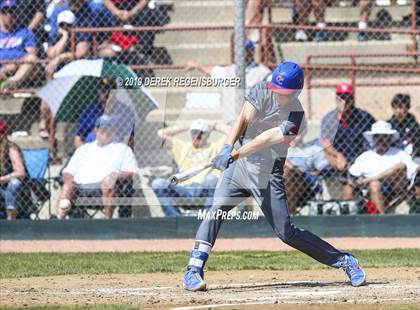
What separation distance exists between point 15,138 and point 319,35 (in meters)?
4.91

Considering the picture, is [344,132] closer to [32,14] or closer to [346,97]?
[346,97]

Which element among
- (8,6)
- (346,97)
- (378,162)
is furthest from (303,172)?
(8,6)

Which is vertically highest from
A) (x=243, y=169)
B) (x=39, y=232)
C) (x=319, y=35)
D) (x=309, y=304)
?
(x=319, y=35)

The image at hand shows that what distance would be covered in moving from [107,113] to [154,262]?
2.95 meters

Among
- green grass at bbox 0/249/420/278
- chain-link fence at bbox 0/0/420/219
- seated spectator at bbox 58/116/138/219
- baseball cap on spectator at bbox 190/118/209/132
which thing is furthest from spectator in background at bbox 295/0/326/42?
green grass at bbox 0/249/420/278

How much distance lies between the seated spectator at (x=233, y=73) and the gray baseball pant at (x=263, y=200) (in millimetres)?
4242

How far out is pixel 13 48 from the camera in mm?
14531

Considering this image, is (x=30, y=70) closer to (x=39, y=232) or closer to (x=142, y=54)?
(x=142, y=54)

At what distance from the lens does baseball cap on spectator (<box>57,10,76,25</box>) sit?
46.3 feet

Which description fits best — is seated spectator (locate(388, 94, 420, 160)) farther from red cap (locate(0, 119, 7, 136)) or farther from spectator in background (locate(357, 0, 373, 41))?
red cap (locate(0, 119, 7, 136))

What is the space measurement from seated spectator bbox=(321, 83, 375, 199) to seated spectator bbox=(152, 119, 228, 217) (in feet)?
4.50

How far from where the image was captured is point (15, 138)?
1411 centimetres

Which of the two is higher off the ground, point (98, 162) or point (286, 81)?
point (98, 162)

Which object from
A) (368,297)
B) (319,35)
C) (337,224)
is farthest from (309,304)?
(319,35)
